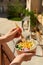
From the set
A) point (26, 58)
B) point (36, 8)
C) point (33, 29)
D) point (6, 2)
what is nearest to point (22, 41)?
point (26, 58)

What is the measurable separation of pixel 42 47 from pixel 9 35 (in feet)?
2.00

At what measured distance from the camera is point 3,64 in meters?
0.86

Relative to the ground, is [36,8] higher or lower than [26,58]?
lower

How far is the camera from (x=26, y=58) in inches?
29.1

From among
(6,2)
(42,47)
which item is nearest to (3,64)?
(42,47)

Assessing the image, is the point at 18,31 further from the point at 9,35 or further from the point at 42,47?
the point at 42,47

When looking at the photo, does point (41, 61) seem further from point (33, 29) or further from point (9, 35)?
point (33, 29)

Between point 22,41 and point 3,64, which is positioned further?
point 22,41

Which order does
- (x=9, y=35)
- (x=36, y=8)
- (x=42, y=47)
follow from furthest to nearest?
(x=36, y=8) → (x=42, y=47) → (x=9, y=35)

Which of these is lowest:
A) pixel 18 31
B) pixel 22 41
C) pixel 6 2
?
pixel 6 2

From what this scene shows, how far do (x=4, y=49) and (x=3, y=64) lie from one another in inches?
2.2

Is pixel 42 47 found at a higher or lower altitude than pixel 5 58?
lower

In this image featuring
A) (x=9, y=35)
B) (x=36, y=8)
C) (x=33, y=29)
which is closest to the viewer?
(x=9, y=35)

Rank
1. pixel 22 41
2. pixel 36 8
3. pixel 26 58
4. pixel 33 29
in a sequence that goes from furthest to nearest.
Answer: pixel 36 8 < pixel 33 29 < pixel 22 41 < pixel 26 58
